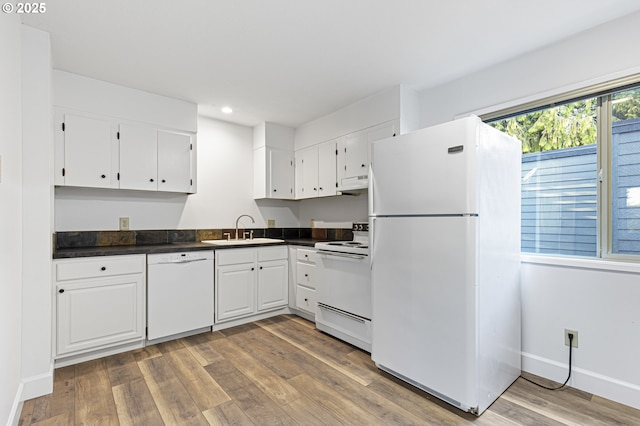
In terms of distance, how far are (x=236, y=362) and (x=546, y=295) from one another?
234cm

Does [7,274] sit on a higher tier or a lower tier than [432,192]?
lower

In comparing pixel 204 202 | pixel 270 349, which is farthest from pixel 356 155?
pixel 270 349

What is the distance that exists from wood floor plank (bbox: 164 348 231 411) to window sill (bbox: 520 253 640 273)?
2299 mm

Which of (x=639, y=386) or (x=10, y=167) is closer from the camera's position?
(x=10, y=167)

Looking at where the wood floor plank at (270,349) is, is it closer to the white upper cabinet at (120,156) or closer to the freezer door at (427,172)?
the freezer door at (427,172)

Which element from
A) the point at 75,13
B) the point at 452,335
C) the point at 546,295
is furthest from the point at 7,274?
the point at 546,295

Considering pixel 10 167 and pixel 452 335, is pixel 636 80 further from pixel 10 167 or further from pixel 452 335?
pixel 10 167

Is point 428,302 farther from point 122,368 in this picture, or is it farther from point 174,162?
point 174,162

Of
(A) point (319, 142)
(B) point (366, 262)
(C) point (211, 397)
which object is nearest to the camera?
(C) point (211, 397)

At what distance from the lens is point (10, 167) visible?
1.71m

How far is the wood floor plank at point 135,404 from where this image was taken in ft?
5.81

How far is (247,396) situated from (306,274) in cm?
157

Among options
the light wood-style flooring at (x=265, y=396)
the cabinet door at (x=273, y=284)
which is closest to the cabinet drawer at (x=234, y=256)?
the cabinet door at (x=273, y=284)

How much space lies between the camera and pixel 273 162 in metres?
4.01
